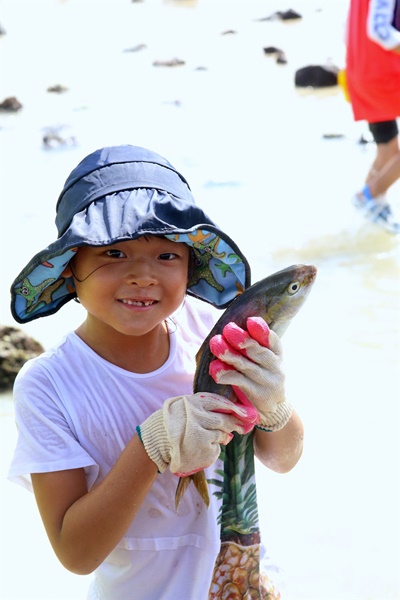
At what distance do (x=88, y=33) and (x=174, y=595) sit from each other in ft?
52.3

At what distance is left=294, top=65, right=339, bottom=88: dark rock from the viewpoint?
461 inches

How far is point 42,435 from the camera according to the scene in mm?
2125

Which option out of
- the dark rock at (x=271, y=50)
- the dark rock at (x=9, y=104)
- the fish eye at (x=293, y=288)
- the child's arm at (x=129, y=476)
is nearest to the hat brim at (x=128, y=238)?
the fish eye at (x=293, y=288)

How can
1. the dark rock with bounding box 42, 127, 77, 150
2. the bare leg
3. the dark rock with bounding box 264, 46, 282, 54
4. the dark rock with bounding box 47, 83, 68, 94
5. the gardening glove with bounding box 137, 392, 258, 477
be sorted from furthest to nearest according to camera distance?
the dark rock with bounding box 264, 46, 282, 54 < the dark rock with bounding box 47, 83, 68, 94 < the dark rock with bounding box 42, 127, 77, 150 < the bare leg < the gardening glove with bounding box 137, 392, 258, 477

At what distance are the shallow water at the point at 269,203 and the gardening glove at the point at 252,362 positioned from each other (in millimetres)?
678

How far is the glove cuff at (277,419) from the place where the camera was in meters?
2.08

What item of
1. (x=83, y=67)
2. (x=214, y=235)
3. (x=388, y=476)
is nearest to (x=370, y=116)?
(x=388, y=476)

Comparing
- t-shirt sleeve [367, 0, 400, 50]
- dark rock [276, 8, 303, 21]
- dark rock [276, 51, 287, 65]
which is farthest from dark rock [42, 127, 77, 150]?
dark rock [276, 8, 303, 21]

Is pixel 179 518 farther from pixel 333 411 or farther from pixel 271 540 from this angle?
pixel 333 411

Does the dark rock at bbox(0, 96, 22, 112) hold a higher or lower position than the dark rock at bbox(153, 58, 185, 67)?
higher

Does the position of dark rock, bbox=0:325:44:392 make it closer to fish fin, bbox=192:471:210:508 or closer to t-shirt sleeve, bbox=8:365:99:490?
t-shirt sleeve, bbox=8:365:99:490

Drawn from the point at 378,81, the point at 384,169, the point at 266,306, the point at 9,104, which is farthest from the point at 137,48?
the point at 266,306

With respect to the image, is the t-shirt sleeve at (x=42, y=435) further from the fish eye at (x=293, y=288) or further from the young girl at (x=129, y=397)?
the fish eye at (x=293, y=288)

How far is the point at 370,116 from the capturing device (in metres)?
6.23
